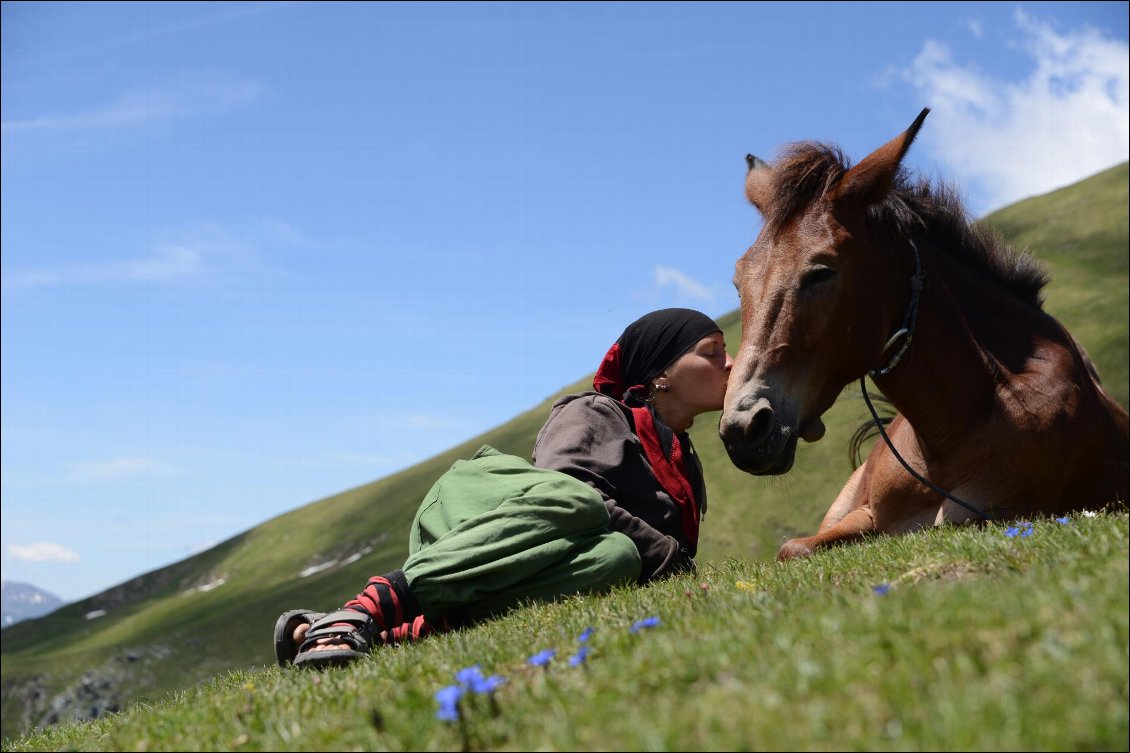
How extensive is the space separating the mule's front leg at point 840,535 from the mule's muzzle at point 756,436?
7.55ft

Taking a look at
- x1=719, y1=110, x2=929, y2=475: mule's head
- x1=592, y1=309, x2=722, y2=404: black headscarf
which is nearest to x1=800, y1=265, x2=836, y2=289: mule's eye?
x1=719, y1=110, x2=929, y2=475: mule's head

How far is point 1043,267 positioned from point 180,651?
128 metres

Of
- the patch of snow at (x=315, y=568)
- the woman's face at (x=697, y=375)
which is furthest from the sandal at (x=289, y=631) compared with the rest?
the patch of snow at (x=315, y=568)

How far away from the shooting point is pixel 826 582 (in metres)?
6.27

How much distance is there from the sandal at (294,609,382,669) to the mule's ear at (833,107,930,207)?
5127mm

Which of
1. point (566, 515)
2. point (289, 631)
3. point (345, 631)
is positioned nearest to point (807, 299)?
point (566, 515)

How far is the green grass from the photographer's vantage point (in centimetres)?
316

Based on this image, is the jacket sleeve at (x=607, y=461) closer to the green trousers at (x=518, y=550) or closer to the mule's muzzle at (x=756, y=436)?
the green trousers at (x=518, y=550)

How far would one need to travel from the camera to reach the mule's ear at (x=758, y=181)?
8914 mm

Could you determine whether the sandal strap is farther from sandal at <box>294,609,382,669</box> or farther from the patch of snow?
the patch of snow

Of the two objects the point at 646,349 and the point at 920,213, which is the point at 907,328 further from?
the point at 646,349

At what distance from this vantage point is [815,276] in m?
8.16

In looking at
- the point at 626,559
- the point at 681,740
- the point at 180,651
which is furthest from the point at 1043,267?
→ the point at 180,651

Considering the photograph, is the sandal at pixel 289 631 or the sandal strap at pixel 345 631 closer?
the sandal strap at pixel 345 631
